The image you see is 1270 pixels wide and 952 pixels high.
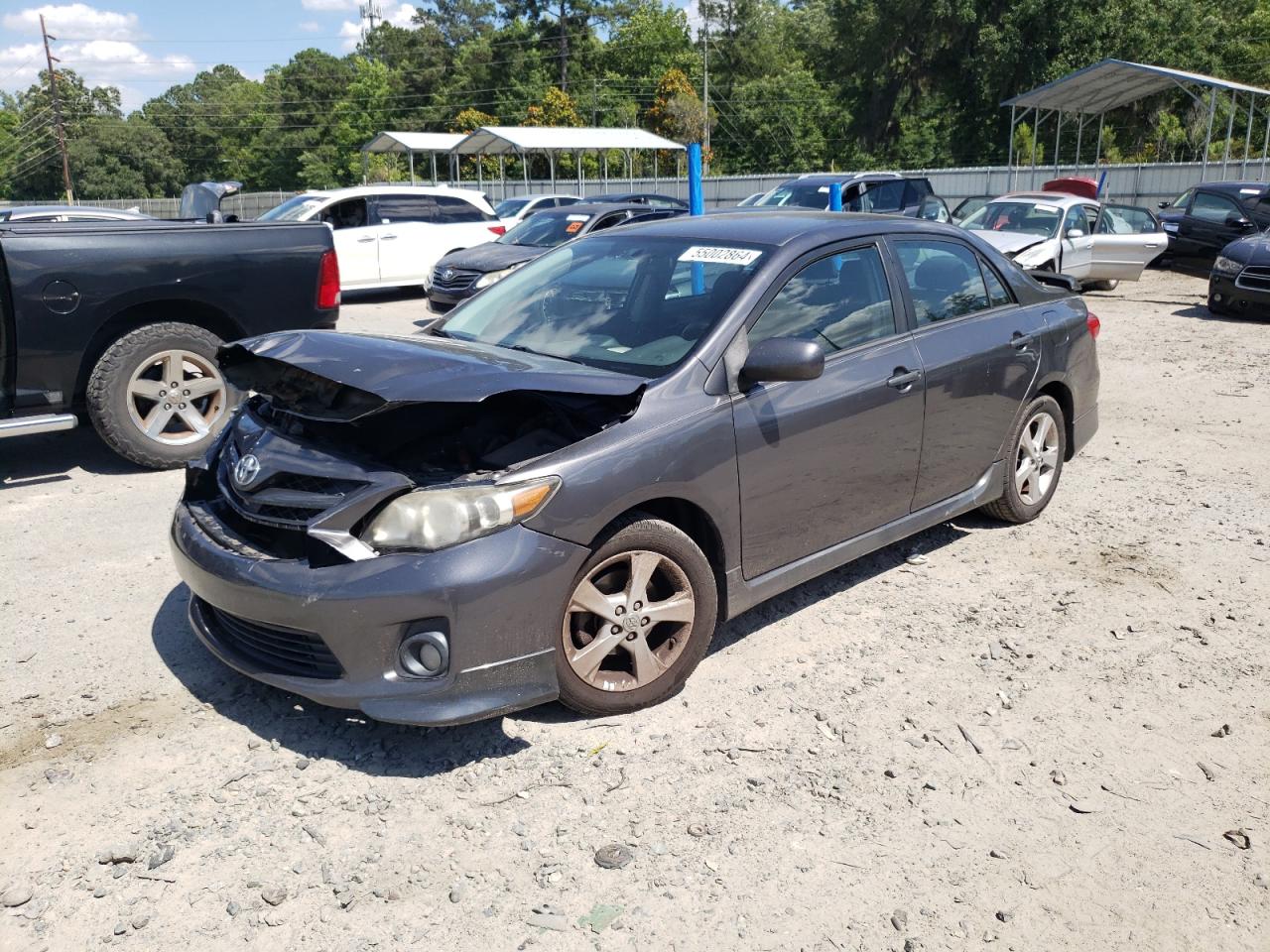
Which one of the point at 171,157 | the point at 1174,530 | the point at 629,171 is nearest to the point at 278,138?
the point at 171,157

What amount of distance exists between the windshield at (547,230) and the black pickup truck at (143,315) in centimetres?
770

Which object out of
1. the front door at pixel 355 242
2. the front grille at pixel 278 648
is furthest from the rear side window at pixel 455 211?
the front grille at pixel 278 648

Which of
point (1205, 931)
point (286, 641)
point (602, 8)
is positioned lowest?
point (1205, 931)

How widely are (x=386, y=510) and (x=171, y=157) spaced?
105193 mm

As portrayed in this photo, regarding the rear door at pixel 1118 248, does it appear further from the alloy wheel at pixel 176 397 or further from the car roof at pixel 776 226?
the alloy wheel at pixel 176 397

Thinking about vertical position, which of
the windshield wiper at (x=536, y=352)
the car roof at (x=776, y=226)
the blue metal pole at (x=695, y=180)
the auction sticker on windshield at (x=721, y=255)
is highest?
the blue metal pole at (x=695, y=180)

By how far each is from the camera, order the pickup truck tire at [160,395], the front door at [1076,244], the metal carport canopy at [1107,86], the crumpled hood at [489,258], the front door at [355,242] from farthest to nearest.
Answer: the metal carport canopy at [1107,86] → the front door at [355,242] → the front door at [1076,244] → the crumpled hood at [489,258] → the pickup truck tire at [160,395]

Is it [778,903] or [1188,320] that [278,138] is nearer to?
[1188,320]

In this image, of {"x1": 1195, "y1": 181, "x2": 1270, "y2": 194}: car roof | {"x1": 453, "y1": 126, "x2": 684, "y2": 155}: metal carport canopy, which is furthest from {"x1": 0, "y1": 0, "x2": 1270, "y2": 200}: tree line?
{"x1": 1195, "y1": 181, "x2": 1270, "y2": 194}: car roof

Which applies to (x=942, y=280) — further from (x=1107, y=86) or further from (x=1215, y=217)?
(x=1107, y=86)

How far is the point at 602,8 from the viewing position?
260ft

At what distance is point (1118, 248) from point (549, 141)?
21067 millimetres

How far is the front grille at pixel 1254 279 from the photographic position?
13.0m

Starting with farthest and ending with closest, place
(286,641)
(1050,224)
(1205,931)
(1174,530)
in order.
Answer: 1. (1050,224)
2. (1174,530)
3. (286,641)
4. (1205,931)
